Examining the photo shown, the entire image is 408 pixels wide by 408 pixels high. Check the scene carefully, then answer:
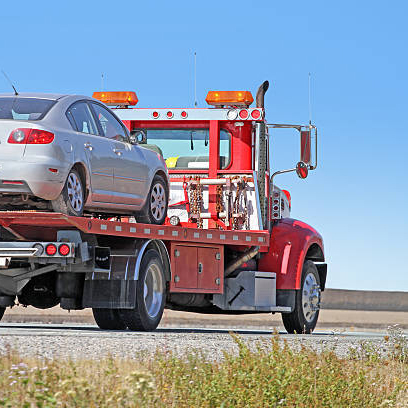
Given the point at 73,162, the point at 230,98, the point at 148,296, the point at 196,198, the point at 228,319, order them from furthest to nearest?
the point at 228,319
the point at 230,98
the point at 196,198
the point at 148,296
the point at 73,162

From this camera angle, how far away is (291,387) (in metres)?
7.84

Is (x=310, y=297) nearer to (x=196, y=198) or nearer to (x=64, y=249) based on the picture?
(x=196, y=198)

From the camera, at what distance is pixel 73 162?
12148mm

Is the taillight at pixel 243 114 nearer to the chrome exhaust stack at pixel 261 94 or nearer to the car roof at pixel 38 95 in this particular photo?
the chrome exhaust stack at pixel 261 94

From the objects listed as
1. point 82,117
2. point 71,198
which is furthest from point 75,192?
point 82,117

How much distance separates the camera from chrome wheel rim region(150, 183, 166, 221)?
47.1 feet

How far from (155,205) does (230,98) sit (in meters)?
3.08

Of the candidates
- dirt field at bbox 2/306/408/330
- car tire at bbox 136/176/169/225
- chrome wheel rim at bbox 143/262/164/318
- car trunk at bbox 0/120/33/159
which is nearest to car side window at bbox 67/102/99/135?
car trunk at bbox 0/120/33/159

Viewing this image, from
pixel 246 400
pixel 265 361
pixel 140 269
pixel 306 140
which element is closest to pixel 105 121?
pixel 140 269

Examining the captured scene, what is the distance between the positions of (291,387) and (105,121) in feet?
21.5

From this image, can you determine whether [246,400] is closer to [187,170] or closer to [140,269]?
[140,269]

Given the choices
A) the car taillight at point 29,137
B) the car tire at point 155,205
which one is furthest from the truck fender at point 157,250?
the car taillight at point 29,137

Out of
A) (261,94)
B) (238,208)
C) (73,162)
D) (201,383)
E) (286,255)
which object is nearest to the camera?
(201,383)

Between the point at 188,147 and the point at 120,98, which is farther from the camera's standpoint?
→ the point at 120,98
